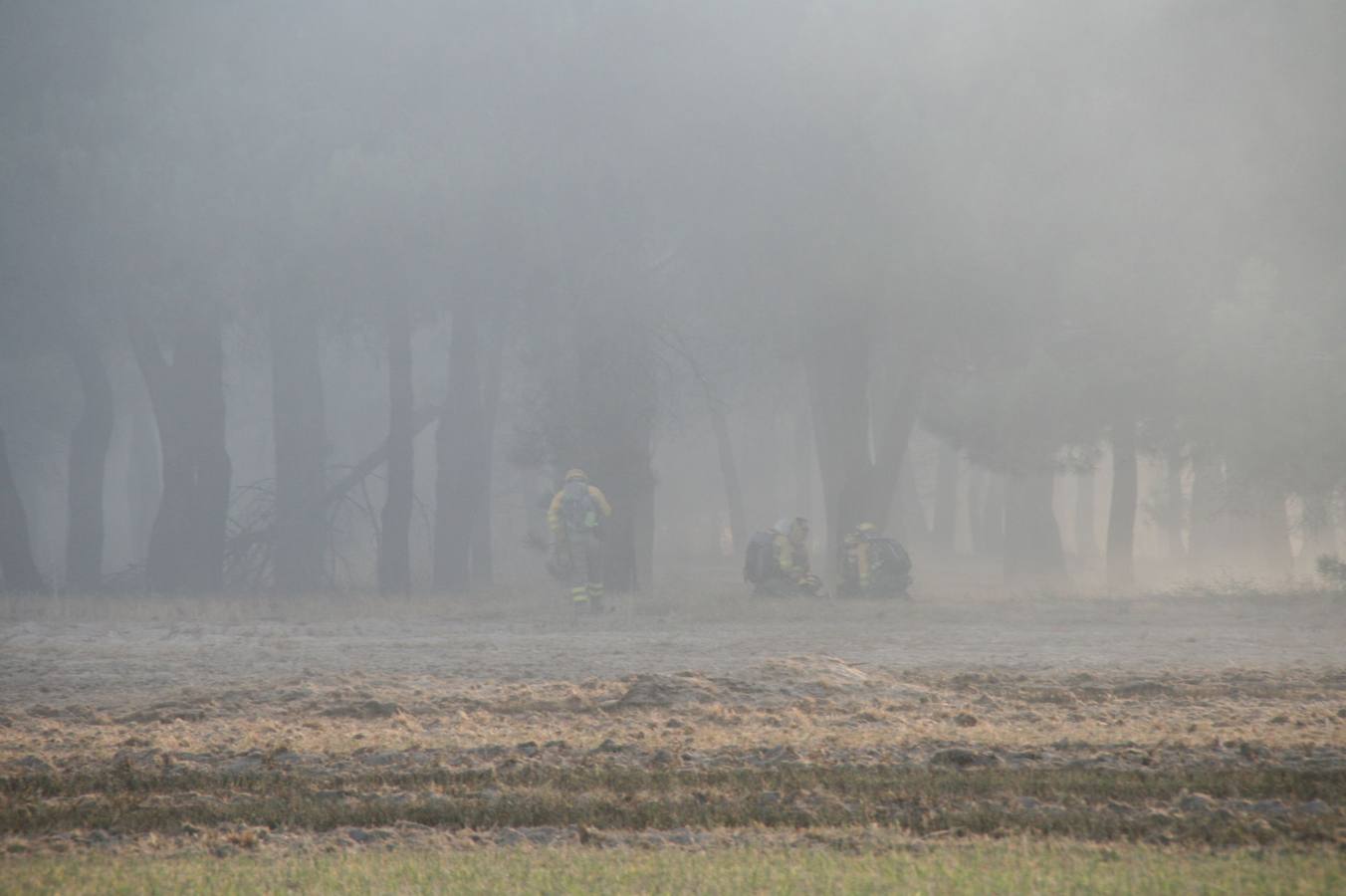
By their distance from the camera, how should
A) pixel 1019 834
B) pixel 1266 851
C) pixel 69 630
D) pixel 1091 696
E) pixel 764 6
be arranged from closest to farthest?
pixel 1266 851 < pixel 1019 834 < pixel 1091 696 < pixel 69 630 < pixel 764 6

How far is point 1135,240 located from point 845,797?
17536mm

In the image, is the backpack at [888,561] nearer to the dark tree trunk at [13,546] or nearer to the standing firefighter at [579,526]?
the standing firefighter at [579,526]

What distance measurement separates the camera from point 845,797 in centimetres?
756

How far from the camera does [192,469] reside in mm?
28141

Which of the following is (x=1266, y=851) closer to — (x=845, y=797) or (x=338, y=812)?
(x=845, y=797)

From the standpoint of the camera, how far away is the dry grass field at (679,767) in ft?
20.6

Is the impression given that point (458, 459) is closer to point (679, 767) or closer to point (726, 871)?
point (679, 767)

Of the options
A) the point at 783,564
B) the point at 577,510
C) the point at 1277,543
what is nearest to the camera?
the point at 577,510

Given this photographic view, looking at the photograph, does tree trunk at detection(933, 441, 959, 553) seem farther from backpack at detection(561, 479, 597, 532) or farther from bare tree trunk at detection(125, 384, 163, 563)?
backpack at detection(561, 479, 597, 532)

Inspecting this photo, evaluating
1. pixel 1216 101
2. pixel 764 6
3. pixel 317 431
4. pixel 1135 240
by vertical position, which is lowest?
pixel 317 431

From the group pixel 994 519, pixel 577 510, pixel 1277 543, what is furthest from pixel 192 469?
pixel 994 519

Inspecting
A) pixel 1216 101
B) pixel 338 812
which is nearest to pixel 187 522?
pixel 1216 101

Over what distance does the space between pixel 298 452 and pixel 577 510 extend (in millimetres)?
9159

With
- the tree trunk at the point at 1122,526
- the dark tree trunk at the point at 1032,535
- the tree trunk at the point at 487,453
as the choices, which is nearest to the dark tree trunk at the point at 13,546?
the tree trunk at the point at 487,453
